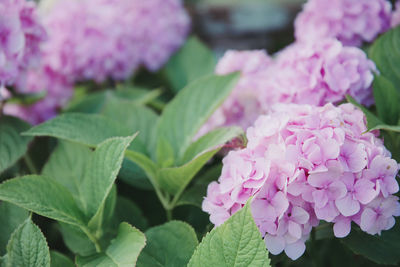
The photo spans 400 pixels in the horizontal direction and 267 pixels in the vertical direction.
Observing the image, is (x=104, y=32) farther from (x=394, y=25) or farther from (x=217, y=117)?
(x=394, y=25)

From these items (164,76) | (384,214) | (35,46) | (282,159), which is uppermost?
(35,46)

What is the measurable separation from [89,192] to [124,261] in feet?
0.65

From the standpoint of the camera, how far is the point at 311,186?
726 mm

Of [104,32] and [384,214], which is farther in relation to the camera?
[104,32]

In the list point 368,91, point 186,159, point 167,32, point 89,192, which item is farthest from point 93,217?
point 167,32

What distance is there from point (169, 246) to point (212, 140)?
0.22 meters

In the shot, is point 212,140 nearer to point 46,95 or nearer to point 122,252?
point 122,252

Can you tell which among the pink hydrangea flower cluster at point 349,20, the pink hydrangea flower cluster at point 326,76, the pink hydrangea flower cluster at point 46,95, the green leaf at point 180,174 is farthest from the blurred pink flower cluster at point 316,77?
the pink hydrangea flower cluster at point 46,95

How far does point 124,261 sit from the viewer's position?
2.40 ft

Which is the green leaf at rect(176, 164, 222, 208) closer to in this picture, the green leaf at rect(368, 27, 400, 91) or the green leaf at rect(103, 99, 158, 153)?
the green leaf at rect(103, 99, 158, 153)

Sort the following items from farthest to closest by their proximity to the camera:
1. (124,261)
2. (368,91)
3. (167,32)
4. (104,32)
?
(167,32) < (104,32) < (368,91) < (124,261)

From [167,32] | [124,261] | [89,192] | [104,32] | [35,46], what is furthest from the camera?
[167,32]

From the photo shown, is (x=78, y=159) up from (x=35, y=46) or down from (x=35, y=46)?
down

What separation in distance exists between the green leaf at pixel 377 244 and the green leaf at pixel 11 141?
0.71 m
